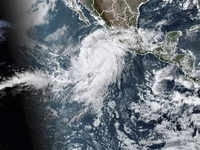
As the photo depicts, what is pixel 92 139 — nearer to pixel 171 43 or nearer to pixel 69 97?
pixel 69 97

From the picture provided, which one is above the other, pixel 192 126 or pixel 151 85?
pixel 151 85

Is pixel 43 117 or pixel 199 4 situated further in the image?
pixel 43 117

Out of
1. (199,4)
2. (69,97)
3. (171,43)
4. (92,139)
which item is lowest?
(92,139)

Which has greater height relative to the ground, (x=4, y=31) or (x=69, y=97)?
(x=4, y=31)

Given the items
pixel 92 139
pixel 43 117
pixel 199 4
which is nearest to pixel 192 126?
pixel 92 139

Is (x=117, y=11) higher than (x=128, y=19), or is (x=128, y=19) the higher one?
(x=117, y=11)

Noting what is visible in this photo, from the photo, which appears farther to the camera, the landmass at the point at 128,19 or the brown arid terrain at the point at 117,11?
the brown arid terrain at the point at 117,11

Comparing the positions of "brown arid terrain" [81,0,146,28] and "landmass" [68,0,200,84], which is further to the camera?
"brown arid terrain" [81,0,146,28]

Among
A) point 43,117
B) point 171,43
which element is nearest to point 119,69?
point 171,43

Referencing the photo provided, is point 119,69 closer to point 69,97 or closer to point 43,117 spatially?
point 69,97
